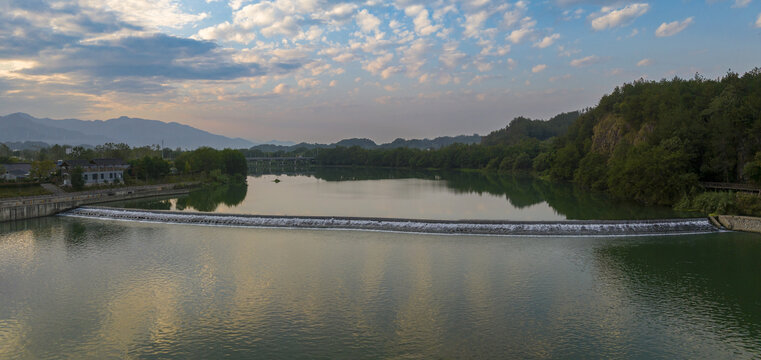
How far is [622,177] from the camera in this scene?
40.8m

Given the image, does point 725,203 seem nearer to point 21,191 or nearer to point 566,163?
point 566,163

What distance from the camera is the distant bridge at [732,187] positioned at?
31.7 m

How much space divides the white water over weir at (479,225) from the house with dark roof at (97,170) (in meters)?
26.0

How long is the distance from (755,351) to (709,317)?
7.57 feet

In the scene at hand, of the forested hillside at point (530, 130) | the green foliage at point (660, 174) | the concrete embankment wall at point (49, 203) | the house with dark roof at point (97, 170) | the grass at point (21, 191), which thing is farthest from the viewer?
the forested hillside at point (530, 130)

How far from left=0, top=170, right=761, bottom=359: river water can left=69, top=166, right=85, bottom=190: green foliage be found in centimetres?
2342

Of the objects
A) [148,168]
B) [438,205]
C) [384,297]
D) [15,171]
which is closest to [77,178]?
[15,171]

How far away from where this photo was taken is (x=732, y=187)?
3350 centimetres

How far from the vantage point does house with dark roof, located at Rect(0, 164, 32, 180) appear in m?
46.2

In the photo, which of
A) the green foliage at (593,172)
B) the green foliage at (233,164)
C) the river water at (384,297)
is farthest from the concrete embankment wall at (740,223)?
Answer: the green foliage at (233,164)

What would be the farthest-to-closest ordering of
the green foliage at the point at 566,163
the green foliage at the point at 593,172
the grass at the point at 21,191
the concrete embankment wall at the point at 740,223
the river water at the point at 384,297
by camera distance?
the green foliage at the point at 566,163 → the green foliage at the point at 593,172 → the grass at the point at 21,191 → the concrete embankment wall at the point at 740,223 → the river water at the point at 384,297

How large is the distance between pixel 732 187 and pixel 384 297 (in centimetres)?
3247

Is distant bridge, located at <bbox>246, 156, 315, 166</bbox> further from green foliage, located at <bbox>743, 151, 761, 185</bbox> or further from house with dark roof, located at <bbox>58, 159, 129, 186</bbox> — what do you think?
green foliage, located at <bbox>743, 151, 761, 185</bbox>

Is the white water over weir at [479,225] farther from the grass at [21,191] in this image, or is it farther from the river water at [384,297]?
the grass at [21,191]
